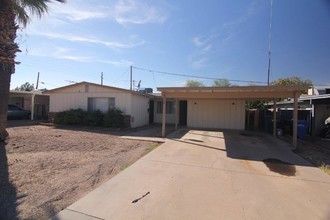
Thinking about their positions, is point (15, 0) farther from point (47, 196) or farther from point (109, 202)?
point (109, 202)

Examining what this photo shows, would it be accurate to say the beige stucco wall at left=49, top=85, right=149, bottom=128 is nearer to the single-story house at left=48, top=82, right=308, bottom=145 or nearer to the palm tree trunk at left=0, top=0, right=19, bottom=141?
the single-story house at left=48, top=82, right=308, bottom=145

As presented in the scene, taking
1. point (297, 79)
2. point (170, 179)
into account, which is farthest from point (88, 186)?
point (297, 79)

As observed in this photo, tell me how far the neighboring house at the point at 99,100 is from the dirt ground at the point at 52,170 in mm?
5858

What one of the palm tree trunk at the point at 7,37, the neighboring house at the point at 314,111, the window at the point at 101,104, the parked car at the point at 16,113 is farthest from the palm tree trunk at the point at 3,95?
the neighboring house at the point at 314,111

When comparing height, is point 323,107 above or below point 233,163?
above

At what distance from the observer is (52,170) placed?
5477mm

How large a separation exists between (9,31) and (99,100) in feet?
33.2

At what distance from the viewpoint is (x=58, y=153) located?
7156 millimetres

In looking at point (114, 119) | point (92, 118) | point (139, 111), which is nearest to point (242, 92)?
point (139, 111)

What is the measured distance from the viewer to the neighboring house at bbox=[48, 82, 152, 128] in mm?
14797

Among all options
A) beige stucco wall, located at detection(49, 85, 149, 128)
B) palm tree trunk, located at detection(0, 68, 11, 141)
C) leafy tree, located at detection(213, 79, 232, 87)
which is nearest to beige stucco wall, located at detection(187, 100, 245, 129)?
beige stucco wall, located at detection(49, 85, 149, 128)

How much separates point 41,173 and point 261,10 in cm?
1038

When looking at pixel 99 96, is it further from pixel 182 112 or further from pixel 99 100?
pixel 182 112

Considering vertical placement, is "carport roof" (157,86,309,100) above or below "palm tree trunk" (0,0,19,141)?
below
